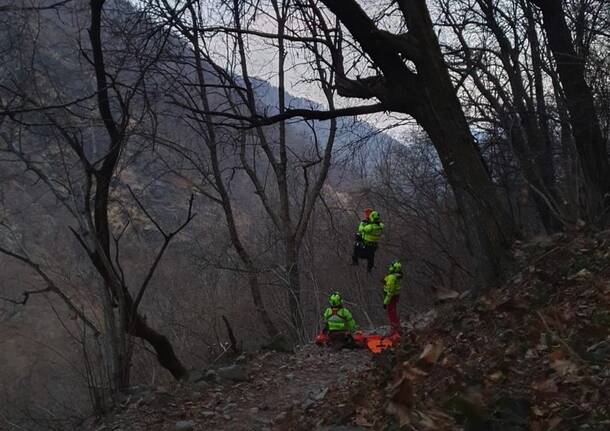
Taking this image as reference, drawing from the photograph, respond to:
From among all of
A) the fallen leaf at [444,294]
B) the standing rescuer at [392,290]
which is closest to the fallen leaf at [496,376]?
the fallen leaf at [444,294]

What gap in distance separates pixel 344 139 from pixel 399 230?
11.3 metres

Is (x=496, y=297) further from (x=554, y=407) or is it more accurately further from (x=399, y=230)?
(x=399, y=230)

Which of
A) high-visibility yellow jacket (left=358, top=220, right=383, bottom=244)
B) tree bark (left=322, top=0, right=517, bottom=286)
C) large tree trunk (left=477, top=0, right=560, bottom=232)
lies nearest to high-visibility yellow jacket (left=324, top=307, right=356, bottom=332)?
high-visibility yellow jacket (left=358, top=220, right=383, bottom=244)

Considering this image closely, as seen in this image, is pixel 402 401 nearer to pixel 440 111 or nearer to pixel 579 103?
pixel 440 111

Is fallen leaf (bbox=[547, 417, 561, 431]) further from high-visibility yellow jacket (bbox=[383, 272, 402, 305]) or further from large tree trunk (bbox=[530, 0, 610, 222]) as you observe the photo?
high-visibility yellow jacket (bbox=[383, 272, 402, 305])

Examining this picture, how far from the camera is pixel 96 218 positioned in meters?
7.44

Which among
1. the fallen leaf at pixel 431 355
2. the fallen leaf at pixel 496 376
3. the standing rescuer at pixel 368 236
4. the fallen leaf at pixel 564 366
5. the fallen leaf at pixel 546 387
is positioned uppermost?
the standing rescuer at pixel 368 236

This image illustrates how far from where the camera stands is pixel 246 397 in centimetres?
688

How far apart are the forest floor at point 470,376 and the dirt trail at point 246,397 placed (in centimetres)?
2

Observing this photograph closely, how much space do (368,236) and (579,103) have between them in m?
5.01

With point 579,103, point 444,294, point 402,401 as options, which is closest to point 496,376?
point 444,294

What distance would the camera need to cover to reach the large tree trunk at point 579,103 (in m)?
8.02

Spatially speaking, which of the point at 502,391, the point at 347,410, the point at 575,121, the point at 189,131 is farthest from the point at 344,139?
the point at 502,391

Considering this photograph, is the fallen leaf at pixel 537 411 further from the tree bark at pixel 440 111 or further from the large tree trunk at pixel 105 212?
the large tree trunk at pixel 105 212
